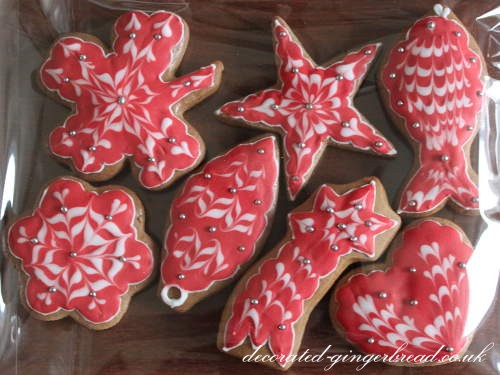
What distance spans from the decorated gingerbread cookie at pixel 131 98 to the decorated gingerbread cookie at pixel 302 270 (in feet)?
0.81

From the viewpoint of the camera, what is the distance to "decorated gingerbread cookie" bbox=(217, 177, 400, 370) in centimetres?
99

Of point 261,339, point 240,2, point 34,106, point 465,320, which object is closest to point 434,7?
point 240,2

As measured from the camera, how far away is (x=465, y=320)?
3.25 feet

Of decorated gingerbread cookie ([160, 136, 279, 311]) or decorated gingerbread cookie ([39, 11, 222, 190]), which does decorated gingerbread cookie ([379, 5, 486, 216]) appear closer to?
decorated gingerbread cookie ([160, 136, 279, 311])

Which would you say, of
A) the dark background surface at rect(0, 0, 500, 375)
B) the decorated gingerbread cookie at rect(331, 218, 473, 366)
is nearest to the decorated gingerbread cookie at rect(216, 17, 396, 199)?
the dark background surface at rect(0, 0, 500, 375)

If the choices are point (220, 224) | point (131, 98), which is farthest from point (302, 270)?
point (131, 98)

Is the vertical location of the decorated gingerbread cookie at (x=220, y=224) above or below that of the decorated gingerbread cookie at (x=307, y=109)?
below

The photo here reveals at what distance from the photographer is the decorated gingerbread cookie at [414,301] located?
98 cm

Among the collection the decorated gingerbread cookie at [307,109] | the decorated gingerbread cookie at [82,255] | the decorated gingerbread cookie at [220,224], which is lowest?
the decorated gingerbread cookie at [82,255]

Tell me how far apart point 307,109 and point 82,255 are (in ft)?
1.59

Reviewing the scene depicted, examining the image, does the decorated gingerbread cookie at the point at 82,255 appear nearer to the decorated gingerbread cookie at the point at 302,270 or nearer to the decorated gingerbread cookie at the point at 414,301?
the decorated gingerbread cookie at the point at 302,270

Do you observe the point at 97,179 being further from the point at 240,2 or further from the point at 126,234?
the point at 240,2

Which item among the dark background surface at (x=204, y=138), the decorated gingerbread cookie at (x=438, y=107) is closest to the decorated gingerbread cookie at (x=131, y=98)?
the dark background surface at (x=204, y=138)

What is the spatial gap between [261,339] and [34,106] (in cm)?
62
